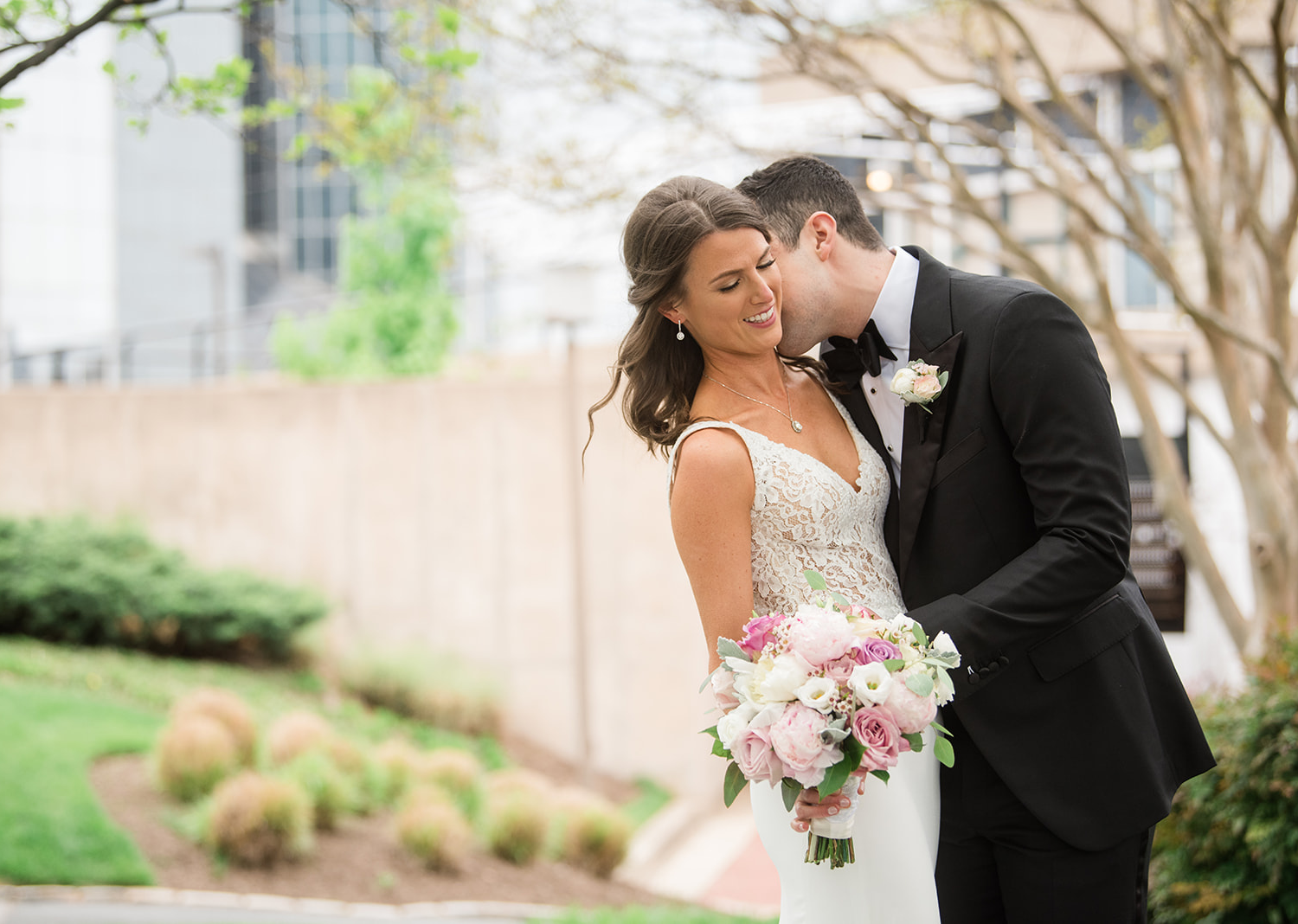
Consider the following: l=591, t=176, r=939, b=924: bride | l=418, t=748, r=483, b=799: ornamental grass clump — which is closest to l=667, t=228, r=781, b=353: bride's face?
l=591, t=176, r=939, b=924: bride

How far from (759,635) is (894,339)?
0.87 metres

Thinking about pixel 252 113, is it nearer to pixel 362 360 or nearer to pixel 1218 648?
pixel 1218 648

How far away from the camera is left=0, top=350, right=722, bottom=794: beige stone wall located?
1159 centimetres

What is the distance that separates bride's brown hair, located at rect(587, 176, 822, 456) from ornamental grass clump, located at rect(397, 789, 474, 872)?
206 inches

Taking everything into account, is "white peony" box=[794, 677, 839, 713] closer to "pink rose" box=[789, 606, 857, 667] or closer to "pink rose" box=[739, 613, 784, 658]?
"pink rose" box=[789, 606, 857, 667]

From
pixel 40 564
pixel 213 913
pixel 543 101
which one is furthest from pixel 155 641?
pixel 543 101

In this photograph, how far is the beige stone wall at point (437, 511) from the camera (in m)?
11.6

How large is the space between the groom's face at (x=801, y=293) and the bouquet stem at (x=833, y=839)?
3.64 ft

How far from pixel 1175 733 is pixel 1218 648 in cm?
870

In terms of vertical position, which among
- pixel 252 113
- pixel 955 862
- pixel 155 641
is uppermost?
pixel 252 113

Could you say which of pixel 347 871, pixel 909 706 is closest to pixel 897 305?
pixel 909 706

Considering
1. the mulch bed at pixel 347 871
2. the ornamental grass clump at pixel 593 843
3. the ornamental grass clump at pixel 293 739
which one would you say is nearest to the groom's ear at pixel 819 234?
the mulch bed at pixel 347 871

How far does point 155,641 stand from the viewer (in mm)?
11570

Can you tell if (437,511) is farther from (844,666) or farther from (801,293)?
(844,666)
